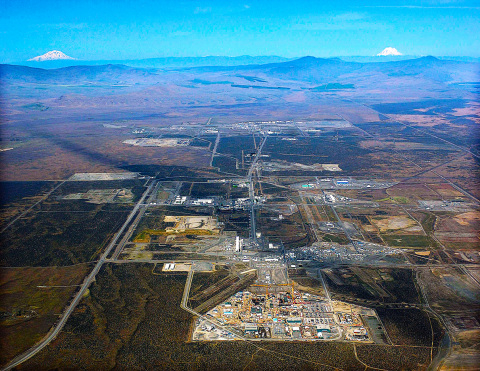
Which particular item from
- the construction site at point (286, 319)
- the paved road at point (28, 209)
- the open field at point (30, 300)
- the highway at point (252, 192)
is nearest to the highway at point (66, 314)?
the open field at point (30, 300)

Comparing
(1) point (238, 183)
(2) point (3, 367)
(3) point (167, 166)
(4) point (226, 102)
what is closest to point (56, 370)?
(2) point (3, 367)

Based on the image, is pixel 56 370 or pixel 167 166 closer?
pixel 56 370

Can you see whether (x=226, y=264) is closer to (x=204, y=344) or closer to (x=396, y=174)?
(x=204, y=344)

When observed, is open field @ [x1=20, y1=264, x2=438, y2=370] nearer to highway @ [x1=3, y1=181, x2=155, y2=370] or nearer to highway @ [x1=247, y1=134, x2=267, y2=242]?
highway @ [x1=3, y1=181, x2=155, y2=370]

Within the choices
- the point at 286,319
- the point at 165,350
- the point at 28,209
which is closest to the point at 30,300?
the point at 165,350

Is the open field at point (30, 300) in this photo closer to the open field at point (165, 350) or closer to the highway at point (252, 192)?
the open field at point (165, 350)

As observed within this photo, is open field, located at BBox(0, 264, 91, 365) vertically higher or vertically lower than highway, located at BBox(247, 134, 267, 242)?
higher

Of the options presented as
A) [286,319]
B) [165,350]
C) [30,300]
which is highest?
[30,300]

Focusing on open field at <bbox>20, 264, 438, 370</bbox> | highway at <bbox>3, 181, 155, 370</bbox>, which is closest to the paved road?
highway at <bbox>3, 181, 155, 370</bbox>

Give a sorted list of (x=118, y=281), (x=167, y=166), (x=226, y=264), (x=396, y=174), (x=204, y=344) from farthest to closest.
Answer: (x=167, y=166) < (x=396, y=174) < (x=226, y=264) < (x=118, y=281) < (x=204, y=344)

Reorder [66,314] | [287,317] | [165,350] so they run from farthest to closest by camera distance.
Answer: [66,314], [287,317], [165,350]

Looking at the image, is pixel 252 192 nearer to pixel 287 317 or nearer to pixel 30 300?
pixel 287 317
